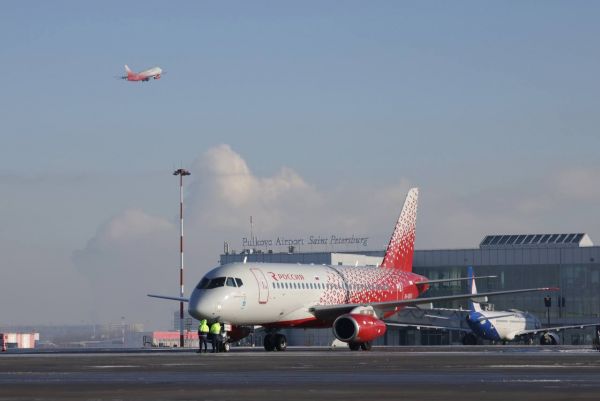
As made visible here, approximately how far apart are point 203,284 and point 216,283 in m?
0.75

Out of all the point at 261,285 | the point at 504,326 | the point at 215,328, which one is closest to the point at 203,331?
the point at 215,328

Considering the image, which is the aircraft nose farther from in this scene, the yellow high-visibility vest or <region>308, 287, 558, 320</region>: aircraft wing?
<region>308, 287, 558, 320</region>: aircraft wing

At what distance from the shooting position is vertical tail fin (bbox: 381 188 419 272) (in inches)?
3250

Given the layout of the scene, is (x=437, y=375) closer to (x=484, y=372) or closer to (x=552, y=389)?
(x=484, y=372)

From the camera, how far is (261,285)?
65.6 m

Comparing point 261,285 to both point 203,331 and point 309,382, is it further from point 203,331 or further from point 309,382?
point 309,382

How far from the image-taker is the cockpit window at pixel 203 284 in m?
63.8

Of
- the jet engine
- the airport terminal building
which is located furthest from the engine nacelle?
the airport terminal building

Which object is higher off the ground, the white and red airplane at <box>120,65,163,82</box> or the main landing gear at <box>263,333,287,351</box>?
the white and red airplane at <box>120,65,163,82</box>

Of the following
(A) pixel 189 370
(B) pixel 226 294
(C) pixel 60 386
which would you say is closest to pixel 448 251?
(B) pixel 226 294

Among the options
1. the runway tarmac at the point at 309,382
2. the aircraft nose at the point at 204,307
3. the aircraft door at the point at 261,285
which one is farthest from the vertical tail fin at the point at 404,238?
the runway tarmac at the point at 309,382

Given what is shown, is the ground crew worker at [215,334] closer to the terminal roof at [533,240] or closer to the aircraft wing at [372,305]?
the aircraft wing at [372,305]

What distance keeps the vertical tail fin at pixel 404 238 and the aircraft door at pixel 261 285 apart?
672 inches

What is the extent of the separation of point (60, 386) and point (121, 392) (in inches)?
117
